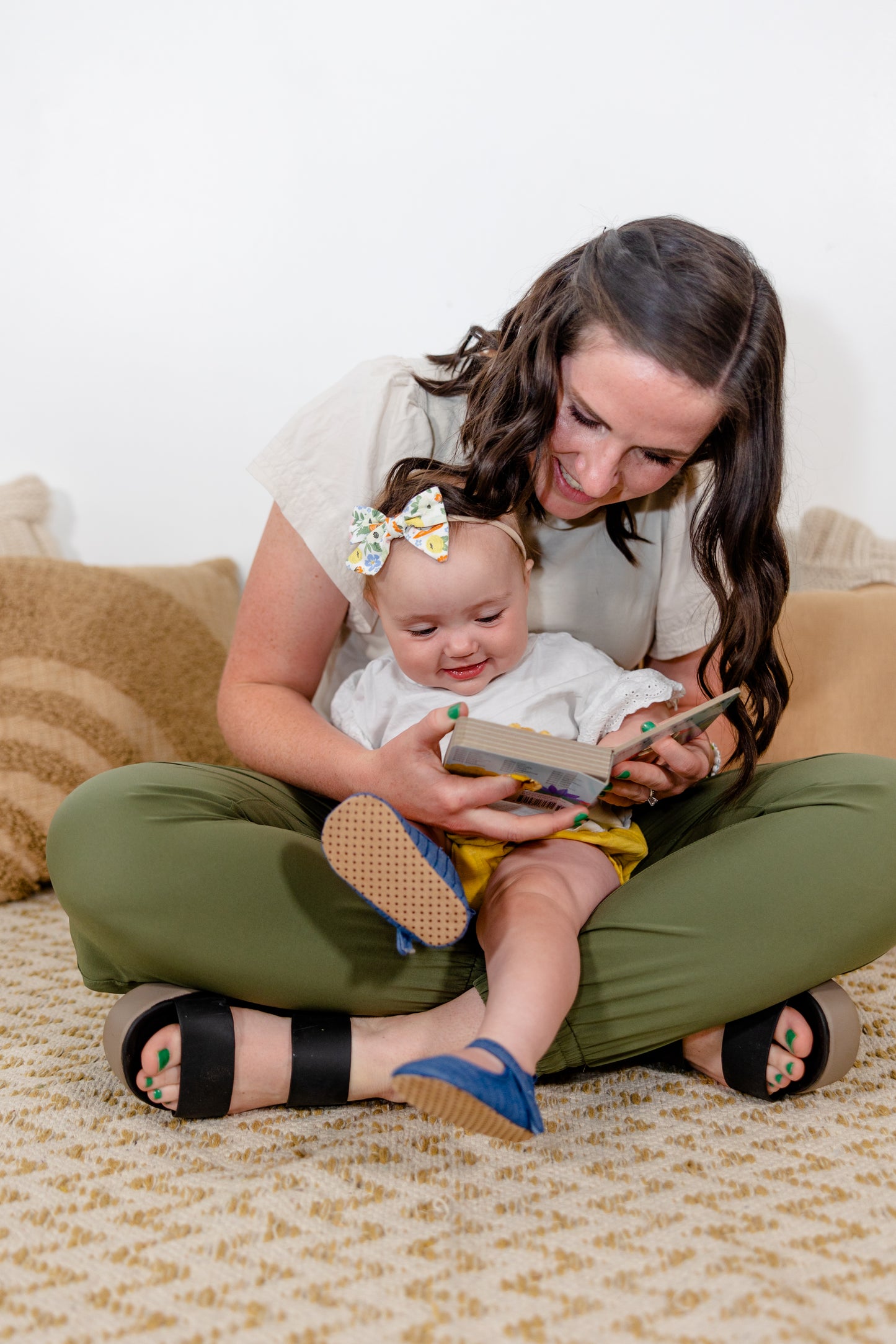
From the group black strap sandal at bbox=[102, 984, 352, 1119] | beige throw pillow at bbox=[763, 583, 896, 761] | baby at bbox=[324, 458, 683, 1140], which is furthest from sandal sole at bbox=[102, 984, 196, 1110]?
beige throw pillow at bbox=[763, 583, 896, 761]

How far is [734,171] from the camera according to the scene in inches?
64.2

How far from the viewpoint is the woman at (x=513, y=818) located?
→ 2.77ft

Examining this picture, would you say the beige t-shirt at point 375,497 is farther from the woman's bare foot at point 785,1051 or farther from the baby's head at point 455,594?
the woman's bare foot at point 785,1051

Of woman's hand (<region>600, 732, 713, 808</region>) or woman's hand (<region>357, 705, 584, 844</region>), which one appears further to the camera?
woman's hand (<region>600, 732, 713, 808</region>)

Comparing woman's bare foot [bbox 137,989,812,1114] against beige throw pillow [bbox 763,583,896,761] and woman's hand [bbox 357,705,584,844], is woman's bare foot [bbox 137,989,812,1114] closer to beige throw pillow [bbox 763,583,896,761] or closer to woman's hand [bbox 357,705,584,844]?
woman's hand [bbox 357,705,584,844]

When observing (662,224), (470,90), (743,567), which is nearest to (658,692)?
(743,567)

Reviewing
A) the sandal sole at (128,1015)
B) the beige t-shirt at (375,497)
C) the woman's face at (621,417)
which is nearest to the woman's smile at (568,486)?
the woman's face at (621,417)

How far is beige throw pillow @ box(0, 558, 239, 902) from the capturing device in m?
1.39

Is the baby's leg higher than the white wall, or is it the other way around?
the white wall

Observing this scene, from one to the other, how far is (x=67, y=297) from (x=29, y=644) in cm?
73

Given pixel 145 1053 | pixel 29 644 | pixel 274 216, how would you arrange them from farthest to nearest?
pixel 274 216
pixel 29 644
pixel 145 1053

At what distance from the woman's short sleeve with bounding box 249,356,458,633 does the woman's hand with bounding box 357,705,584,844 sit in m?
0.29

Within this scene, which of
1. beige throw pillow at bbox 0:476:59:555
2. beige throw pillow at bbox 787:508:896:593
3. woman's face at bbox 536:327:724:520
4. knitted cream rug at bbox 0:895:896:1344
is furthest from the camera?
beige throw pillow at bbox 0:476:59:555

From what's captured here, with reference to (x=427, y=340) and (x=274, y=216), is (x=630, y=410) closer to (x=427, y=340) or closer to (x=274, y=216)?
(x=427, y=340)
